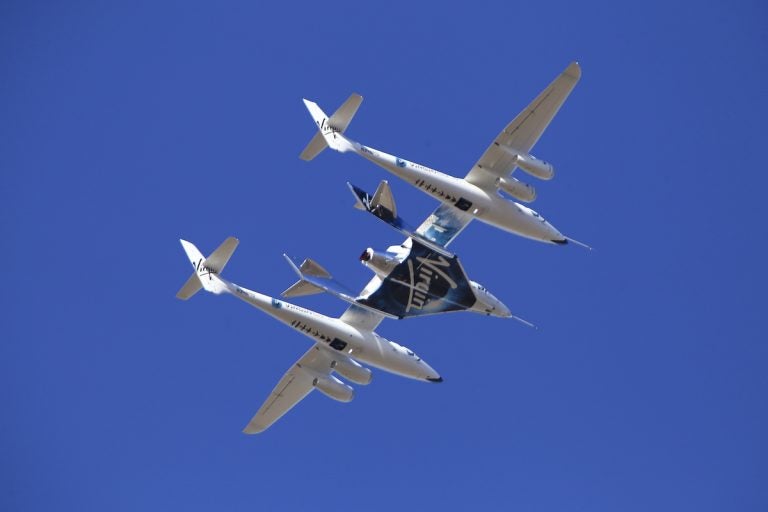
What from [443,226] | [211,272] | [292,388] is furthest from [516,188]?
[292,388]

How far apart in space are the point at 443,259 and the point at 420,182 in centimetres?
348

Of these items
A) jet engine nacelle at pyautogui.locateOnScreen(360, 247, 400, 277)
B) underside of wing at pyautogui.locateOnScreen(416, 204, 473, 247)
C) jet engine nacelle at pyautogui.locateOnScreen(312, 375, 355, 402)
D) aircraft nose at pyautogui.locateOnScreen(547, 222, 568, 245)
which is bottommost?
jet engine nacelle at pyautogui.locateOnScreen(312, 375, 355, 402)

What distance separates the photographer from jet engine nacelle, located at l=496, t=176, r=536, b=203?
51.3 metres

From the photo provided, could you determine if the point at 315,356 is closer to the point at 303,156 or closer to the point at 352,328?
the point at 352,328

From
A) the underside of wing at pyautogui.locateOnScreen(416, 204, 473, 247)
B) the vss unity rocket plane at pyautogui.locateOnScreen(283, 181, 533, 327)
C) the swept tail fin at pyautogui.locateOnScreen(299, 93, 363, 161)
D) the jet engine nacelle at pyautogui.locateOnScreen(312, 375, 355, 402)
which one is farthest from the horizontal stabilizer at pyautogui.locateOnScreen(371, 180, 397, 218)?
the jet engine nacelle at pyautogui.locateOnScreen(312, 375, 355, 402)

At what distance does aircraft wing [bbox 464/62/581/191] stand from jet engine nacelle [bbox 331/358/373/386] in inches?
356

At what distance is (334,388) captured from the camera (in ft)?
177

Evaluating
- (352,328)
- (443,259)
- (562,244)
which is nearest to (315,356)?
(352,328)

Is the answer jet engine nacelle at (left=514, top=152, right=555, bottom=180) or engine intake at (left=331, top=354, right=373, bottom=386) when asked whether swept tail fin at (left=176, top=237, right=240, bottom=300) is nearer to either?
engine intake at (left=331, top=354, right=373, bottom=386)

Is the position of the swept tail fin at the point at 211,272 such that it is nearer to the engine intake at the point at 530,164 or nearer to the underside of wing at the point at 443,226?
the underside of wing at the point at 443,226

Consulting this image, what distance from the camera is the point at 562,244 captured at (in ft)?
174

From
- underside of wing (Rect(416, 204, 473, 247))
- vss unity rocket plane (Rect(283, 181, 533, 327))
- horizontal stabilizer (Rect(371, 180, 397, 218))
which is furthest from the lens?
underside of wing (Rect(416, 204, 473, 247))

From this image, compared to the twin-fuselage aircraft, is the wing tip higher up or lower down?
higher up

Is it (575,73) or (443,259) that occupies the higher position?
(575,73)
